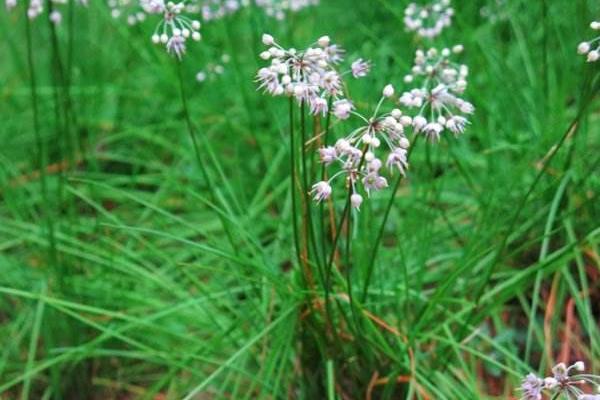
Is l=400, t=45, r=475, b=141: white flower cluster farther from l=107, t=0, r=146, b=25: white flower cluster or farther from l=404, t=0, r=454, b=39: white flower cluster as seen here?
l=107, t=0, r=146, b=25: white flower cluster

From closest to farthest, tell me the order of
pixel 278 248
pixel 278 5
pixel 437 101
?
pixel 437 101
pixel 278 248
pixel 278 5

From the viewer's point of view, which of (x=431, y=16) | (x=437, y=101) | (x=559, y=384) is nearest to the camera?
(x=559, y=384)

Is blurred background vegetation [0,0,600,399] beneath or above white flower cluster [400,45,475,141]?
beneath

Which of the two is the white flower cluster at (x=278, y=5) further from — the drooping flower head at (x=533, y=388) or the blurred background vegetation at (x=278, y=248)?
the drooping flower head at (x=533, y=388)

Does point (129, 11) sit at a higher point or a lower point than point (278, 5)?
higher

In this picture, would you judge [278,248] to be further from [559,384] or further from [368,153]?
[559,384]

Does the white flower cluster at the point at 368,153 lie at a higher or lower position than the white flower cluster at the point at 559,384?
higher

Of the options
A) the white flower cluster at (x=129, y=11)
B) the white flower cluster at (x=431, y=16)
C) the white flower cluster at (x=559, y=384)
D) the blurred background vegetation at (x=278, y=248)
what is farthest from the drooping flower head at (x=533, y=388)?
the white flower cluster at (x=129, y=11)

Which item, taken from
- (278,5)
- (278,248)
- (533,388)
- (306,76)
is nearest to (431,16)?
(278,5)

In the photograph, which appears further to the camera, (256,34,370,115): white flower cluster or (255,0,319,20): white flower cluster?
(255,0,319,20): white flower cluster

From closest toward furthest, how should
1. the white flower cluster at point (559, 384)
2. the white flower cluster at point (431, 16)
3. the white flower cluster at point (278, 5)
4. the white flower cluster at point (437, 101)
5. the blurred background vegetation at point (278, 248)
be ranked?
the white flower cluster at point (559, 384) → the white flower cluster at point (437, 101) → the blurred background vegetation at point (278, 248) → the white flower cluster at point (431, 16) → the white flower cluster at point (278, 5)

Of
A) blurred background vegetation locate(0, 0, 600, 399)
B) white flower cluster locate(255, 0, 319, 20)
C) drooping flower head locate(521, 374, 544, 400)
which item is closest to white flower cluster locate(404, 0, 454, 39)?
blurred background vegetation locate(0, 0, 600, 399)
